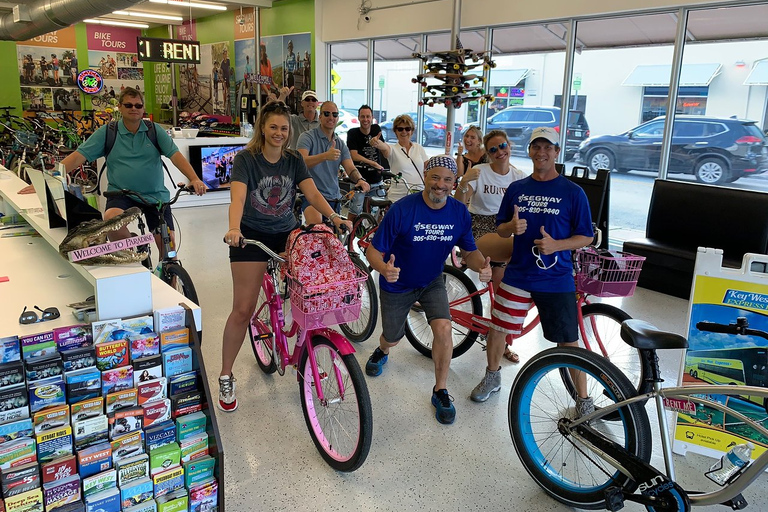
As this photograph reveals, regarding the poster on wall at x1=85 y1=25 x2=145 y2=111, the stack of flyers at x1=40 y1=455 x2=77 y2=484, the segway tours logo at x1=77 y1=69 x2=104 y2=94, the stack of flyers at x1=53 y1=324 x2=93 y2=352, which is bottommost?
the stack of flyers at x1=40 y1=455 x2=77 y2=484

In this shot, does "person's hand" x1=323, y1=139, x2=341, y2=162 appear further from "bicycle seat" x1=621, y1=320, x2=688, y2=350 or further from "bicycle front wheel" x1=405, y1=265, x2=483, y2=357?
"bicycle seat" x1=621, y1=320, x2=688, y2=350

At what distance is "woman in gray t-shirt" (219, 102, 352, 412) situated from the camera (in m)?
2.97

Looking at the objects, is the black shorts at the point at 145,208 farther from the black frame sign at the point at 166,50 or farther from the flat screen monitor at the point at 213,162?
the black frame sign at the point at 166,50

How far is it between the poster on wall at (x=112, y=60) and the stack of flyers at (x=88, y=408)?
16298 mm

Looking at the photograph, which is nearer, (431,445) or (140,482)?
(140,482)

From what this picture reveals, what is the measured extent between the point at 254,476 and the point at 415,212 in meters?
1.49

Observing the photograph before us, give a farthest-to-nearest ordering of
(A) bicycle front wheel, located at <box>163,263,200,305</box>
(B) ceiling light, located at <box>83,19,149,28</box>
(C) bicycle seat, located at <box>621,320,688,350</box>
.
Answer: (B) ceiling light, located at <box>83,19,149,28</box> → (A) bicycle front wheel, located at <box>163,263,200,305</box> → (C) bicycle seat, located at <box>621,320,688,350</box>

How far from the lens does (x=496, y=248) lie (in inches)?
132

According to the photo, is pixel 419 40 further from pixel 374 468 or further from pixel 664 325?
pixel 374 468

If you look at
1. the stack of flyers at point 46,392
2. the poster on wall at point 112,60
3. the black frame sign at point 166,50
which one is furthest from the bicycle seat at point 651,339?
the poster on wall at point 112,60

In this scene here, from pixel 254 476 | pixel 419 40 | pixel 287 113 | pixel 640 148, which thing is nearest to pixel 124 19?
pixel 419 40

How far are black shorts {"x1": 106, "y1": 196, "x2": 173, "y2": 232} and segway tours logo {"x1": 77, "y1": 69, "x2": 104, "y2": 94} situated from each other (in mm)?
12416

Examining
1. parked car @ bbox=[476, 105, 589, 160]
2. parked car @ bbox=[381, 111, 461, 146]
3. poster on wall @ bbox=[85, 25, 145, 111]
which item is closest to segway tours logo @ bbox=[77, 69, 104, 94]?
poster on wall @ bbox=[85, 25, 145, 111]

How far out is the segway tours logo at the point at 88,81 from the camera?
14491mm
